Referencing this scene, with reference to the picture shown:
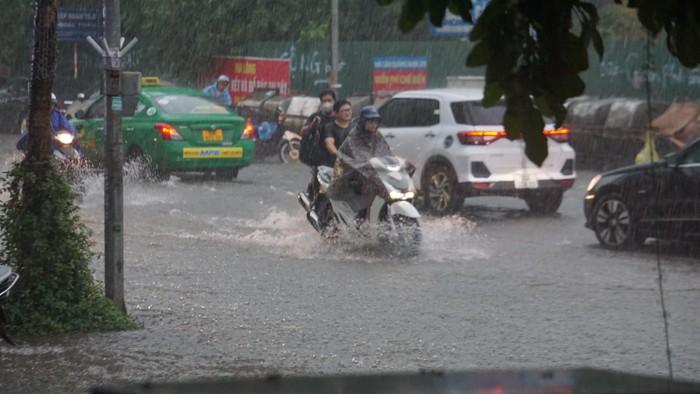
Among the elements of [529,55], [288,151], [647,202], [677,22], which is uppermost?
[677,22]

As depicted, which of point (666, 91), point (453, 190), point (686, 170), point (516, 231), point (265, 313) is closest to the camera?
point (265, 313)

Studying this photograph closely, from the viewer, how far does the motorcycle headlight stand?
59.9 feet

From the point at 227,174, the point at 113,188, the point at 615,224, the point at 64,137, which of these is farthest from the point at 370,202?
the point at 227,174

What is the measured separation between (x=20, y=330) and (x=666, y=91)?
2119cm

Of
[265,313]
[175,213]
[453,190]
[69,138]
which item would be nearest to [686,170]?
[453,190]

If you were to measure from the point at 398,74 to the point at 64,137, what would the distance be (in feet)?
54.1

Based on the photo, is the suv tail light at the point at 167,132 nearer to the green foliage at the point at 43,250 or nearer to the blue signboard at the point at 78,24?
the blue signboard at the point at 78,24

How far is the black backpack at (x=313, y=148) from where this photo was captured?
49.2 ft

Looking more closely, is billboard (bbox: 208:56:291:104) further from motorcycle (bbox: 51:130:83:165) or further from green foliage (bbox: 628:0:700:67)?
green foliage (bbox: 628:0:700:67)

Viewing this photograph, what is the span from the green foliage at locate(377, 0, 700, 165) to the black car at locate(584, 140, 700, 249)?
8.78 metres

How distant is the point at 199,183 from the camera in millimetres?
22062

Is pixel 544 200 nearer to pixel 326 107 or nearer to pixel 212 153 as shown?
pixel 326 107

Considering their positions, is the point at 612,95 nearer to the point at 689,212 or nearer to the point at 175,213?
the point at 175,213

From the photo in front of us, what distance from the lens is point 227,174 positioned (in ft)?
75.4
